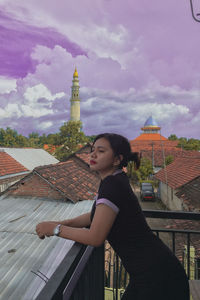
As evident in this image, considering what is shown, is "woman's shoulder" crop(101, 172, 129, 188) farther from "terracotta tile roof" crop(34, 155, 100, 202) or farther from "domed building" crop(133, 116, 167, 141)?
"domed building" crop(133, 116, 167, 141)

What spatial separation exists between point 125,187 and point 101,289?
1.25 meters

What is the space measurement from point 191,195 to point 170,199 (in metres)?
7.49

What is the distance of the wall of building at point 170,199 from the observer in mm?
18062

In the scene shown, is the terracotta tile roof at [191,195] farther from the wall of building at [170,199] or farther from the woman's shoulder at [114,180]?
the woman's shoulder at [114,180]

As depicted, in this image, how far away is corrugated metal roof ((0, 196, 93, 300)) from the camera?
14.4 ft

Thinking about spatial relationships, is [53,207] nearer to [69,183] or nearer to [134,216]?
[69,183]

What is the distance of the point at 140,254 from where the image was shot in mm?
1491

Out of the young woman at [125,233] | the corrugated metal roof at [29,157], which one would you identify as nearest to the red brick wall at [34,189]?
the young woman at [125,233]

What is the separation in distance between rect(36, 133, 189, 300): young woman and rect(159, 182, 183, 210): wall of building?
640 inches

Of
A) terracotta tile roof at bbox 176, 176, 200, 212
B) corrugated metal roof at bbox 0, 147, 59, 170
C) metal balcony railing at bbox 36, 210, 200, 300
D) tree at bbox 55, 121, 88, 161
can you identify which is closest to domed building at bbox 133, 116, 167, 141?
tree at bbox 55, 121, 88, 161

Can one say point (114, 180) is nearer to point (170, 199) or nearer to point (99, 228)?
point (99, 228)

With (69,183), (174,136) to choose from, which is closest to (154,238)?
(69,183)

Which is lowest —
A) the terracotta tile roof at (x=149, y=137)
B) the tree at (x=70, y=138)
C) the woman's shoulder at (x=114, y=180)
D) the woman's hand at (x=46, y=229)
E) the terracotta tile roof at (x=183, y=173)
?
the terracotta tile roof at (x=183, y=173)

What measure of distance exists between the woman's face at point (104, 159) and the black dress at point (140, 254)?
0.36 ft
